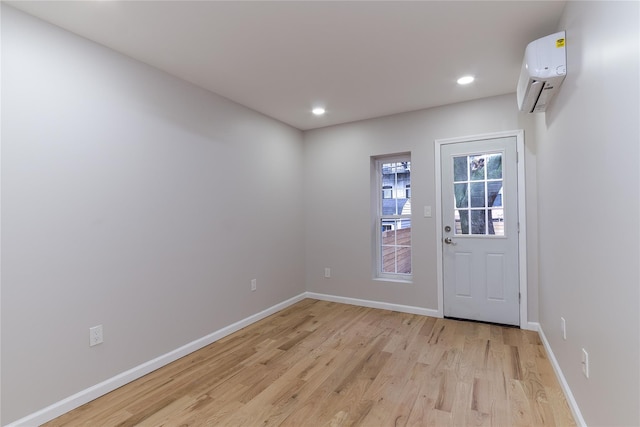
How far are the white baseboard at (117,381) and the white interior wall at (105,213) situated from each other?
44 millimetres

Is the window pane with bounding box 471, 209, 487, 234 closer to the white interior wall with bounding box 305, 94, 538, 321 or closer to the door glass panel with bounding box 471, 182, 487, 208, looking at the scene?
the door glass panel with bounding box 471, 182, 487, 208

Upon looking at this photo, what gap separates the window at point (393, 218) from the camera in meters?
3.94

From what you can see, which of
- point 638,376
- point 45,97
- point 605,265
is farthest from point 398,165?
point 45,97

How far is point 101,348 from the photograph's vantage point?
6.99ft

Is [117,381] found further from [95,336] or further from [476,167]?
[476,167]

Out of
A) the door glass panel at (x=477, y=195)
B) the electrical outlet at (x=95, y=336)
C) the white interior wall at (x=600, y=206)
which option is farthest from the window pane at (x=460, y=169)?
the electrical outlet at (x=95, y=336)

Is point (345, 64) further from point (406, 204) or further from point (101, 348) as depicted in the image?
point (101, 348)

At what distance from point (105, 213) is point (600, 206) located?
2859 mm

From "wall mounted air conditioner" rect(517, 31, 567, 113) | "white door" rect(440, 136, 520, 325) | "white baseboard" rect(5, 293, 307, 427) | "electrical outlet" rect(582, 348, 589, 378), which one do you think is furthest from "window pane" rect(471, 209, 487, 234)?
"white baseboard" rect(5, 293, 307, 427)

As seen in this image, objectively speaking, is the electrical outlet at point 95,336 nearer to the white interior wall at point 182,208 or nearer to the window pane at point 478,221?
the white interior wall at point 182,208

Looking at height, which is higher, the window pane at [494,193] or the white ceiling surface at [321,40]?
the white ceiling surface at [321,40]

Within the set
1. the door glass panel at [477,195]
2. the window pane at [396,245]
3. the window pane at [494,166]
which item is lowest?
the window pane at [396,245]

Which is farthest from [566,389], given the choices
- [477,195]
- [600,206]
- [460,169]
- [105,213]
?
[105,213]

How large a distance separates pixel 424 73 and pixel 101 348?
3.26 m
